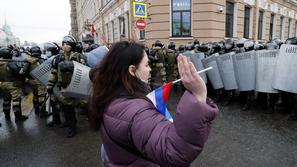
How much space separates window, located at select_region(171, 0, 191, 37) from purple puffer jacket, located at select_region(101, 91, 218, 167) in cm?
1163

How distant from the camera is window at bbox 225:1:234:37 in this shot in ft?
42.8

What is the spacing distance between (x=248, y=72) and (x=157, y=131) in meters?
4.87

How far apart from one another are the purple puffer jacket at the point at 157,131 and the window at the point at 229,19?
1322 centimetres

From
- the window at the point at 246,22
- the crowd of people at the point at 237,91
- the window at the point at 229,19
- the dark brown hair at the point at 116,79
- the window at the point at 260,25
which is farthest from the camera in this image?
the window at the point at 260,25

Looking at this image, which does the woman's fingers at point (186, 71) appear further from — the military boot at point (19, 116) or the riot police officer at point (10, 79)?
the military boot at point (19, 116)

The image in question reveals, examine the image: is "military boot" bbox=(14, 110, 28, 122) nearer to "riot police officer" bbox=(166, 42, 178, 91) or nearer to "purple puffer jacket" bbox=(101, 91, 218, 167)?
"riot police officer" bbox=(166, 42, 178, 91)

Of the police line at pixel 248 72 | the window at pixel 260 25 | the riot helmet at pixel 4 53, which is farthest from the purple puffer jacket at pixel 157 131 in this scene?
the window at pixel 260 25

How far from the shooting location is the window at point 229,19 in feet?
42.8

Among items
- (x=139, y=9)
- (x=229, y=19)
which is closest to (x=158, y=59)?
(x=139, y=9)

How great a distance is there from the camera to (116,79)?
1.14 metres

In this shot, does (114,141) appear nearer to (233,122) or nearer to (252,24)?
(233,122)

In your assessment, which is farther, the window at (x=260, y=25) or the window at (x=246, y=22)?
the window at (x=260, y=25)

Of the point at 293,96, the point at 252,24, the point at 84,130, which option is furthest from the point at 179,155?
the point at 252,24

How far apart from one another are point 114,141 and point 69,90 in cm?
275
